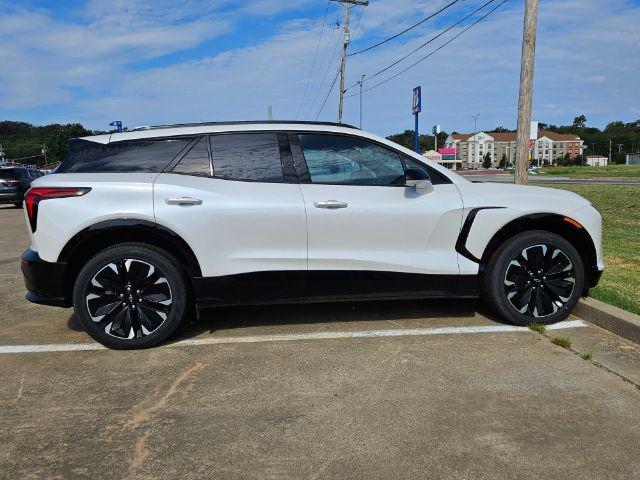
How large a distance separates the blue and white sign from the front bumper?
951 centimetres

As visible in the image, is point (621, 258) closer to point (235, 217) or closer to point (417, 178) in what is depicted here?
point (417, 178)

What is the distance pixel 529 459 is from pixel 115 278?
3.04 m

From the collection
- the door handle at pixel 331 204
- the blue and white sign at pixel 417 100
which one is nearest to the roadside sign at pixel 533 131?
the blue and white sign at pixel 417 100

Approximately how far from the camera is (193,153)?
13.9ft

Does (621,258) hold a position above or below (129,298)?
below

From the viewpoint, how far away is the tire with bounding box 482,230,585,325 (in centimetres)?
440

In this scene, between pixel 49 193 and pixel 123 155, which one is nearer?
pixel 49 193

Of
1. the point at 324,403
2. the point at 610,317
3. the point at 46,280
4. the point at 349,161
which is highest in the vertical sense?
the point at 349,161

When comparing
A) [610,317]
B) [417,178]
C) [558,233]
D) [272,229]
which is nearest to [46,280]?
[272,229]

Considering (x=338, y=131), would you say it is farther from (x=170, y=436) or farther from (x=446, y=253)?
(x=170, y=436)

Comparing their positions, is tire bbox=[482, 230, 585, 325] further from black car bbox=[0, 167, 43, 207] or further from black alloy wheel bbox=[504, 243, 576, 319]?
black car bbox=[0, 167, 43, 207]

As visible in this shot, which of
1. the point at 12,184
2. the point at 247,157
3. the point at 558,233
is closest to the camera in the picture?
the point at 247,157

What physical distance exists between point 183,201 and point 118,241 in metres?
0.62

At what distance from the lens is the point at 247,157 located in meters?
4.26
